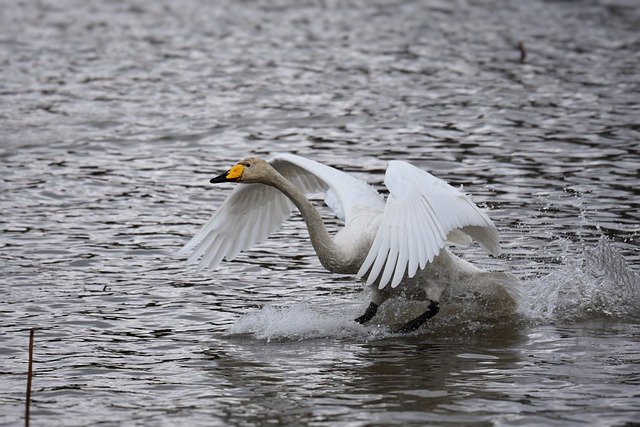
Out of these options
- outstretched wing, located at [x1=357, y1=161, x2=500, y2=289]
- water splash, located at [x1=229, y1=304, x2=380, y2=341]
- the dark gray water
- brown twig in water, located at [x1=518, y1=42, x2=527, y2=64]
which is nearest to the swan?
outstretched wing, located at [x1=357, y1=161, x2=500, y2=289]

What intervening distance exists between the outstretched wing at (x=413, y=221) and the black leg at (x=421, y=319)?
0.70 m

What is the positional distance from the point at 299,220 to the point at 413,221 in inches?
181

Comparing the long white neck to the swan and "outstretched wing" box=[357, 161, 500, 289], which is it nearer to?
the swan

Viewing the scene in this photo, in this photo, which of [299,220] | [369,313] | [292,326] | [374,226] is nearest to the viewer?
[374,226]

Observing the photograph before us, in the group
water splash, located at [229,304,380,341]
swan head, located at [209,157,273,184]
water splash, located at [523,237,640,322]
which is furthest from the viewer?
water splash, located at [523,237,640,322]

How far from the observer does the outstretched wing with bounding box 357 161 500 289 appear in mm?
7719

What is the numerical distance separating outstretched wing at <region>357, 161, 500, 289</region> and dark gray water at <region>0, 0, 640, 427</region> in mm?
807

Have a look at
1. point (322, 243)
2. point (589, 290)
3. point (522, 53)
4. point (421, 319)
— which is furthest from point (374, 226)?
point (522, 53)

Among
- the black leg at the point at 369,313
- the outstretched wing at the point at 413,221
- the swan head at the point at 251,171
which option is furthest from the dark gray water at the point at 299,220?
the swan head at the point at 251,171

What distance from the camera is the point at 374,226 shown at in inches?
341

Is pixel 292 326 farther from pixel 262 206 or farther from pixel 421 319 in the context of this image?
pixel 262 206

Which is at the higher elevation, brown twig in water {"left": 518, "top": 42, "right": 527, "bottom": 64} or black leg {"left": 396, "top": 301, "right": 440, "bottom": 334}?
brown twig in water {"left": 518, "top": 42, "right": 527, "bottom": 64}

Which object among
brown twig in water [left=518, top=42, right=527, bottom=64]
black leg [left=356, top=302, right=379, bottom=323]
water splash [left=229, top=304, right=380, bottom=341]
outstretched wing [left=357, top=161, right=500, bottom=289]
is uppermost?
brown twig in water [left=518, top=42, right=527, bottom=64]

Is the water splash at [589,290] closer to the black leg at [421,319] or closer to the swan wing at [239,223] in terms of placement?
the black leg at [421,319]
